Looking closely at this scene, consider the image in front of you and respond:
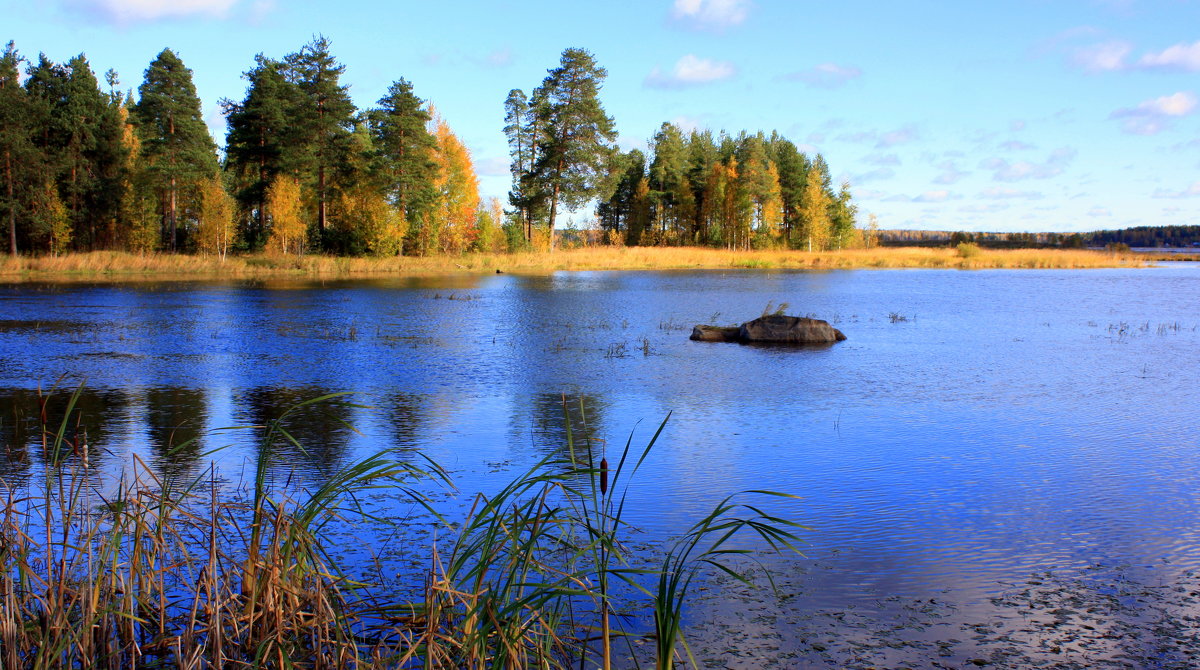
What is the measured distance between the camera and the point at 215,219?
40.8 metres

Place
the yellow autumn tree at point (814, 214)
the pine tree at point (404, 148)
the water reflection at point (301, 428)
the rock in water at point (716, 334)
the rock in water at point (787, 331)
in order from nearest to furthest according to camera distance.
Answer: the water reflection at point (301, 428) → the rock in water at point (787, 331) → the rock in water at point (716, 334) → the pine tree at point (404, 148) → the yellow autumn tree at point (814, 214)

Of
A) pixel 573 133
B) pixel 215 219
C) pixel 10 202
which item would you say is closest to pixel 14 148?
pixel 10 202

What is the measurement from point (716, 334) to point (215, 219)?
32.8 meters

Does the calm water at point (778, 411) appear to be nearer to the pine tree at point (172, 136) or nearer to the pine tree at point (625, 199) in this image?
the pine tree at point (172, 136)

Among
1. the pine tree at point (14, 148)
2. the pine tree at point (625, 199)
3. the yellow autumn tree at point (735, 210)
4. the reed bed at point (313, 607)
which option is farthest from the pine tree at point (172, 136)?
the reed bed at point (313, 607)

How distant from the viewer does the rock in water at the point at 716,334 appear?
50.2 ft

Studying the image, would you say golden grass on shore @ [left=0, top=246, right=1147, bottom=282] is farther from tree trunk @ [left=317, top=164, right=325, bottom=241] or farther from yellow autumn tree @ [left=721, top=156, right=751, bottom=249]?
yellow autumn tree @ [left=721, top=156, right=751, bottom=249]

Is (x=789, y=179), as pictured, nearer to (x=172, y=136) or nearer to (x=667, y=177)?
(x=667, y=177)

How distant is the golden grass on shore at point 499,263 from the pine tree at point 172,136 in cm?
388

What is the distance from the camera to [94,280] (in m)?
33.1

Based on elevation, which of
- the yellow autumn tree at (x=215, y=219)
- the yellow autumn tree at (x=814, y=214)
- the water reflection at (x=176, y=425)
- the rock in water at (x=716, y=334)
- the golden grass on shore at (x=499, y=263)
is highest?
the yellow autumn tree at (x=814, y=214)

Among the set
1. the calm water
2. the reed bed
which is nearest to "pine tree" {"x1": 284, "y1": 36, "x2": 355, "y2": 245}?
the calm water

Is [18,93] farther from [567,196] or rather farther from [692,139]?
[692,139]

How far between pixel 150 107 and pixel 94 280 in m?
15.1
